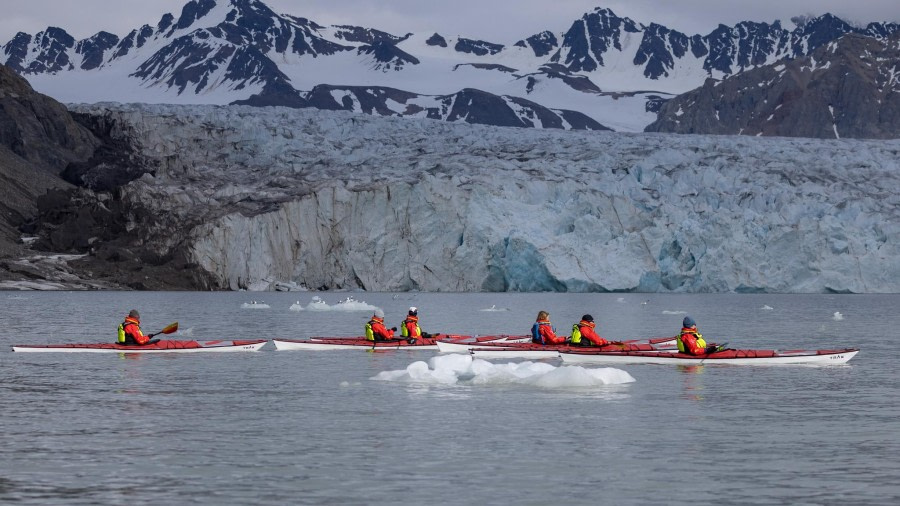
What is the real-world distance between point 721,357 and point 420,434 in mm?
10802

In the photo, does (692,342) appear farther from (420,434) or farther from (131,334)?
(131,334)

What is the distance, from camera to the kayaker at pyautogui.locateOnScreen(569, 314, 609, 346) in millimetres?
24391

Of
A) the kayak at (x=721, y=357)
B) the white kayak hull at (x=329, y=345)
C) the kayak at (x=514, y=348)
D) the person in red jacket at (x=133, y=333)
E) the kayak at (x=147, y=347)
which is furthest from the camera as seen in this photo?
the white kayak hull at (x=329, y=345)

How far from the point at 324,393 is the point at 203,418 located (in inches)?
134

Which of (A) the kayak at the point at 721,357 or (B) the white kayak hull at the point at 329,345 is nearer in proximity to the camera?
(A) the kayak at the point at 721,357

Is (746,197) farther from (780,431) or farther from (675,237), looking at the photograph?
(780,431)

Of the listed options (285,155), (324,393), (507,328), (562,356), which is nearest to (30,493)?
(324,393)

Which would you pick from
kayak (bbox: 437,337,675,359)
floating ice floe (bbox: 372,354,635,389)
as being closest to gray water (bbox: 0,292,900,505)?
floating ice floe (bbox: 372,354,635,389)

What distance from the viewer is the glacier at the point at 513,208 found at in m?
58.6

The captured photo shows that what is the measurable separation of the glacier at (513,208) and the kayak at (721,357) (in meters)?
33.4

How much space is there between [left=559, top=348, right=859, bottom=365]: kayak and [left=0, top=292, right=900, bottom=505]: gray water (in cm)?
35

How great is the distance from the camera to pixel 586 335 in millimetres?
24469

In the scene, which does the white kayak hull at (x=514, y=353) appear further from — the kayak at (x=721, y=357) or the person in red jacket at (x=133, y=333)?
the person in red jacket at (x=133, y=333)

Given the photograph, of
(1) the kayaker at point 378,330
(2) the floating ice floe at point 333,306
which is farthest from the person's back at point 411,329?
(2) the floating ice floe at point 333,306
